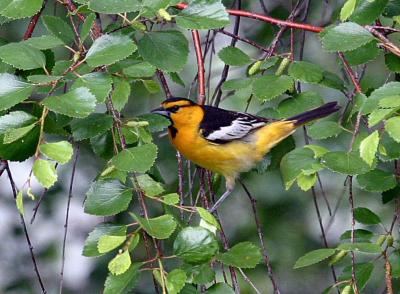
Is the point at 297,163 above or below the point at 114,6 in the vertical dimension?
below

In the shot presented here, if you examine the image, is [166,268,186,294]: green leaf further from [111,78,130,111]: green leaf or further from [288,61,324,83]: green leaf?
[288,61,324,83]: green leaf

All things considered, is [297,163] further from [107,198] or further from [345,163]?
[107,198]

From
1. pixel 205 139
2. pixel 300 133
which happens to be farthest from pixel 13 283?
pixel 300 133

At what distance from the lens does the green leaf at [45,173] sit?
5.58ft

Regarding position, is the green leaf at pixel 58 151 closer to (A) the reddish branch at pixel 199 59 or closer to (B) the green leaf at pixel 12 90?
(B) the green leaf at pixel 12 90

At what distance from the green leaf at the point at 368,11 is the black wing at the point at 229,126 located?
1.08 metres

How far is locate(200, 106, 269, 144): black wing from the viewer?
3.31 meters

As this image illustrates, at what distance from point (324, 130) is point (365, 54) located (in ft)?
1.00

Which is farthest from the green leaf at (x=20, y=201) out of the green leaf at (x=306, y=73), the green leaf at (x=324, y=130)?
the green leaf at (x=306, y=73)

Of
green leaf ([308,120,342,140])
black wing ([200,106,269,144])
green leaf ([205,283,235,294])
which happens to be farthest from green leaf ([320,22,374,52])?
black wing ([200,106,269,144])

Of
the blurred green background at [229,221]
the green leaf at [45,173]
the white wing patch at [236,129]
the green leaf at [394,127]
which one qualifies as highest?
the green leaf at [394,127]

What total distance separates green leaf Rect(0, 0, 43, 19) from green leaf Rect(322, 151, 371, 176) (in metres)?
0.76

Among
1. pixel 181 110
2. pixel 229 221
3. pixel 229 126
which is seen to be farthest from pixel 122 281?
pixel 229 221

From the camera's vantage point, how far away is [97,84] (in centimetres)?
188
